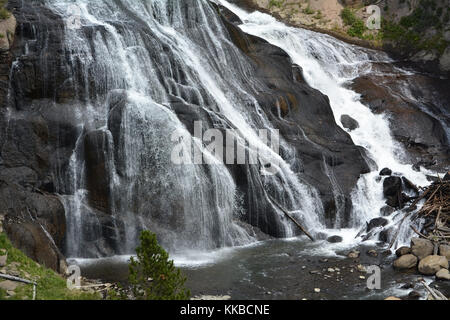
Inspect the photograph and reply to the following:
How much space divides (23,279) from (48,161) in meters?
7.35

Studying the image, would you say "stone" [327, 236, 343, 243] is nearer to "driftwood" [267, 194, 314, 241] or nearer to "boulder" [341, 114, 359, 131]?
"driftwood" [267, 194, 314, 241]

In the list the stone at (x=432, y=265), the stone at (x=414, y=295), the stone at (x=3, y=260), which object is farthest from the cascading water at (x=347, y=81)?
the stone at (x=3, y=260)

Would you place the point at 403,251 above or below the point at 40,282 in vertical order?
below

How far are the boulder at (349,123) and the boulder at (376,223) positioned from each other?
315 inches

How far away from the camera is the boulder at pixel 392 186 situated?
2114 cm

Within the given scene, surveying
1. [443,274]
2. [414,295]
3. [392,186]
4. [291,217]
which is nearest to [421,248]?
[443,274]

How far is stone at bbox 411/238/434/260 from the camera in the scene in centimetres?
1623

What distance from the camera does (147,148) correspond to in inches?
747

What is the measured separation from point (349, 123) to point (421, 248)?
11.3 metres

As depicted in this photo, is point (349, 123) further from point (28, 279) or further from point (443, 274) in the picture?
point (28, 279)

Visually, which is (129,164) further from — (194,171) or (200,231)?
(200,231)

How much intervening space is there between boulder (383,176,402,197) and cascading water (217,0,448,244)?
0.27 meters

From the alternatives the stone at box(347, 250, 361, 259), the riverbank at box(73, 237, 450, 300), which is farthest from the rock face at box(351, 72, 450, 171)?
the riverbank at box(73, 237, 450, 300)
